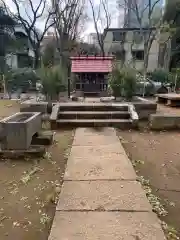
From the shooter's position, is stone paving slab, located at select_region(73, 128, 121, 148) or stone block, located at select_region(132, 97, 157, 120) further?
stone block, located at select_region(132, 97, 157, 120)

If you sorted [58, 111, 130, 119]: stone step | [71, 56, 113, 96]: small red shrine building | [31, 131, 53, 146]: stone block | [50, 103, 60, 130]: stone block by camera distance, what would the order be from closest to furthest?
[31, 131, 53, 146]: stone block < [50, 103, 60, 130]: stone block < [58, 111, 130, 119]: stone step < [71, 56, 113, 96]: small red shrine building

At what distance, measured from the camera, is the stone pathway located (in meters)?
1.80

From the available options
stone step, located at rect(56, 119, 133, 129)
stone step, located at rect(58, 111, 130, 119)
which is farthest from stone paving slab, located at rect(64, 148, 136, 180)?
stone step, located at rect(58, 111, 130, 119)

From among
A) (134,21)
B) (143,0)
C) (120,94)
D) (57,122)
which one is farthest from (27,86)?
(134,21)

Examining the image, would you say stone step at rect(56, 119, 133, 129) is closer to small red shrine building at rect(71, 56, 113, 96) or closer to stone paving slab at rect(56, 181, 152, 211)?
stone paving slab at rect(56, 181, 152, 211)

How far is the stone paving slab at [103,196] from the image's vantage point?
216 cm

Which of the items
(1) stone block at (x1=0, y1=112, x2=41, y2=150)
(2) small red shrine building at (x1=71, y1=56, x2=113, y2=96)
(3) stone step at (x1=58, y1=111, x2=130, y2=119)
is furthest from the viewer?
(2) small red shrine building at (x1=71, y1=56, x2=113, y2=96)

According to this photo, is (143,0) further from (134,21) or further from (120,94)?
(120,94)

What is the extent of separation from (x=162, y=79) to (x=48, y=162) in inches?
559

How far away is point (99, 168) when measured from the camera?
3.06 m

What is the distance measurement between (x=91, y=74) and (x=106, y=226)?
31.6 feet

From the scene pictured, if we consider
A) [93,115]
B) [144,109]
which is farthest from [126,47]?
[93,115]

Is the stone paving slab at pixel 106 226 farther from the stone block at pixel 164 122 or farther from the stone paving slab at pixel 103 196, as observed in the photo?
the stone block at pixel 164 122

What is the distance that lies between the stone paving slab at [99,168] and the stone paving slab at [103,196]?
0.16m
